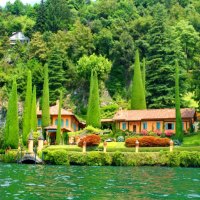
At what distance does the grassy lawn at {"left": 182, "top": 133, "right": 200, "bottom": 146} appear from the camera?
47.0 m

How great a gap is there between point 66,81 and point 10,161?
27.4 metres

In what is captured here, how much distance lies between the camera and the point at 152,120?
193 feet

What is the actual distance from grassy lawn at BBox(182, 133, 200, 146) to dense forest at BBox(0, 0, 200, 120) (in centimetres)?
1045

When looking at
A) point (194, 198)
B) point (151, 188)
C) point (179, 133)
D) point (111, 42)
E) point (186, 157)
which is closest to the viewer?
point (194, 198)

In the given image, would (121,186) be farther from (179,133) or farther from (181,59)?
(181,59)

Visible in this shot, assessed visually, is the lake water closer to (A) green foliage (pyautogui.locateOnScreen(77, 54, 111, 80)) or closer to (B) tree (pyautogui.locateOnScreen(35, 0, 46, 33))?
(A) green foliage (pyautogui.locateOnScreen(77, 54, 111, 80))

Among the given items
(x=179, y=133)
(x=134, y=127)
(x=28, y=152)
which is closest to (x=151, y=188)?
(x=28, y=152)

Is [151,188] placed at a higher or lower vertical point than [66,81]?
lower

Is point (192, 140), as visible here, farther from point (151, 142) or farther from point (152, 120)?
point (152, 120)

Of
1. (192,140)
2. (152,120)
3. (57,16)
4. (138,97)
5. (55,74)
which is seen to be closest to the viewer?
(192,140)

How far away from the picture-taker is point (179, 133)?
5228 cm

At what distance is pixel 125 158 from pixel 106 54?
37.8m

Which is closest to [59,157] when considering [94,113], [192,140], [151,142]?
[151,142]

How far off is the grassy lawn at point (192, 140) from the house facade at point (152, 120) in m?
4.82
